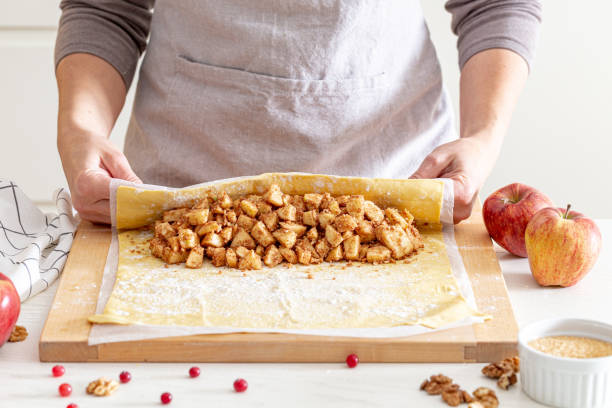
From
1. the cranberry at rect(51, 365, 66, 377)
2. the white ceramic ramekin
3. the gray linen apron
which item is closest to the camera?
the white ceramic ramekin

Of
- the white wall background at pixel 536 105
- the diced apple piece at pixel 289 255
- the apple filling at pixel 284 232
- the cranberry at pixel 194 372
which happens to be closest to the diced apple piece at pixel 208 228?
the apple filling at pixel 284 232

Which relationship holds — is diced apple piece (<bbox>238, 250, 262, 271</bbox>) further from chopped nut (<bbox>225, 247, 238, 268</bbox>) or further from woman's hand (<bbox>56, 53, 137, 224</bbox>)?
woman's hand (<bbox>56, 53, 137, 224</bbox>)

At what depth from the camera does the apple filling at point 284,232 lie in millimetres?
1162

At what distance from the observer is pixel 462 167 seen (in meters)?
1.30

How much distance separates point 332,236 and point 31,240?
51cm

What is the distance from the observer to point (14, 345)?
97cm

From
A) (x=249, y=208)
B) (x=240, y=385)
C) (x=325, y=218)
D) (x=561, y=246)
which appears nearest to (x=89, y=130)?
(x=249, y=208)

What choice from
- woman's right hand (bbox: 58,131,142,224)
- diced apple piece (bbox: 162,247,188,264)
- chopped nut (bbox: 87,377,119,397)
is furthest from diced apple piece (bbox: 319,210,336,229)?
chopped nut (bbox: 87,377,119,397)

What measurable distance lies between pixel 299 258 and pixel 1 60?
6.34 feet

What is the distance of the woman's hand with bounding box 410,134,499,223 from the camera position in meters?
1.27

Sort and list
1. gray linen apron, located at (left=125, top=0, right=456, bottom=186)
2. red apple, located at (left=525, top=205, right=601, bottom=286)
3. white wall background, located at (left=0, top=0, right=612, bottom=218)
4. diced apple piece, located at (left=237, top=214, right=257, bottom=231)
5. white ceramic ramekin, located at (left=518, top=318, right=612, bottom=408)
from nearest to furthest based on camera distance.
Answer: white ceramic ramekin, located at (left=518, top=318, right=612, bottom=408) → red apple, located at (left=525, top=205, right=601, bottom=286) → diced apple piece, located at (left=237, top=214, right=257, bottom=231) → gray linen apron, located at (left=125, top=0, right=456, bottom=186) → white wall background, located at (left=0, top=0, right=612, bottom=218)

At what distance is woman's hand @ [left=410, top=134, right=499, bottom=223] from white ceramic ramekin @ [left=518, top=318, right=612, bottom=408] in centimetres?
44

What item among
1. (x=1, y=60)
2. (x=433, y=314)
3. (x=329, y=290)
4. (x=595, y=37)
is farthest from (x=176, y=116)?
(x=595, y=37)

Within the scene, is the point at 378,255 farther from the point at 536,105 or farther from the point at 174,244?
the point at 536,105
